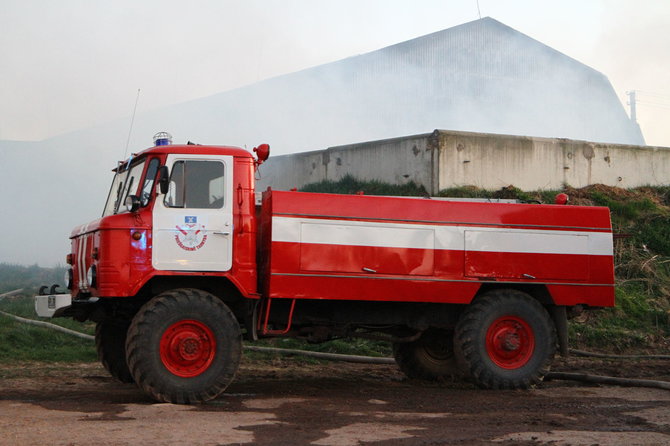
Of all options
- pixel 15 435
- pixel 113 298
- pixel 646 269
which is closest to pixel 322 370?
pixel 113 298

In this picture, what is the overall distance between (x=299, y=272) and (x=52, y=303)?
294 centimetres

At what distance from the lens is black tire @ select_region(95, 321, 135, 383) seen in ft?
35.9

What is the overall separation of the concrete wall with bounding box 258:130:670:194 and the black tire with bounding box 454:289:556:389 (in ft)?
29.4

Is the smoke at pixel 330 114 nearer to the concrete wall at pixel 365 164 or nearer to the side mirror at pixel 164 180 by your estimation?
the concrete wall at pixel 365 164

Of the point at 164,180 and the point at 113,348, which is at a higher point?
the point at 164,180

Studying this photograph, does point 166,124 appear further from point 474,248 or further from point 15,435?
point 15,435

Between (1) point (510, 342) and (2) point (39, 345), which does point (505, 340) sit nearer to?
(1) point (510, 342)

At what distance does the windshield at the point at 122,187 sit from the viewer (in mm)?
9935

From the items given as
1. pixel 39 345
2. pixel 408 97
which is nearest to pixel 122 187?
pixel 39 345

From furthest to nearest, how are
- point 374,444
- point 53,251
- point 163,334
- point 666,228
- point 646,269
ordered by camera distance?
point 53,251, point 666,228, point 646,269, point 163,334, point 374,444

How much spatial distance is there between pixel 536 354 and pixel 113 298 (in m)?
5.36

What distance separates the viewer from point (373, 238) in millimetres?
10258

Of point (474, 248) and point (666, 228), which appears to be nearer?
point (474, 248)

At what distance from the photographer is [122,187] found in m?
10.3
